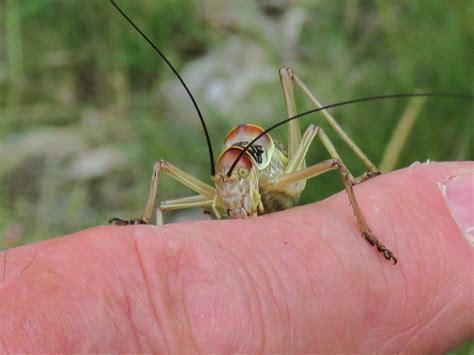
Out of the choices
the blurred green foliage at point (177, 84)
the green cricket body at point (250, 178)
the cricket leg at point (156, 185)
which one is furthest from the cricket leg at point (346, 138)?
the cricket leg at point (156, 185)

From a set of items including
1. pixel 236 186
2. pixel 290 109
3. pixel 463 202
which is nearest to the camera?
pixel 463 202

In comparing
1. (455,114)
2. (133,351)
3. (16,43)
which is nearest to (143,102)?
(16,43)

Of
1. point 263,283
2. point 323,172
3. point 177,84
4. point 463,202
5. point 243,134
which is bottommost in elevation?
point 263,283

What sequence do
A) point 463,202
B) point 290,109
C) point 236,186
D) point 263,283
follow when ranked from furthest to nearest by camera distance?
1. point 290,109
2. point 236,186
3. point 463,202
4. point 263,283

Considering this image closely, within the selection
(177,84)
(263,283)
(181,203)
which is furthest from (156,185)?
(177,84)

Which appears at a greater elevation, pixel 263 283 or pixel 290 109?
pixel 290 109

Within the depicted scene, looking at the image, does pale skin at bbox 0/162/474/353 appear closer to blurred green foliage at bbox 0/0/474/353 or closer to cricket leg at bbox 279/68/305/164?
cricket leg at bbox 279/68/305/164

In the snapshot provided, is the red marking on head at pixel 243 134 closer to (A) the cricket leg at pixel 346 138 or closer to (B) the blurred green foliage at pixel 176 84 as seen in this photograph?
(A) the cricket leg at pixel 346 138

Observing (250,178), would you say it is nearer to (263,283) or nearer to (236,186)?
(236,186)

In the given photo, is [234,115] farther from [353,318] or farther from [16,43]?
[353,318]
